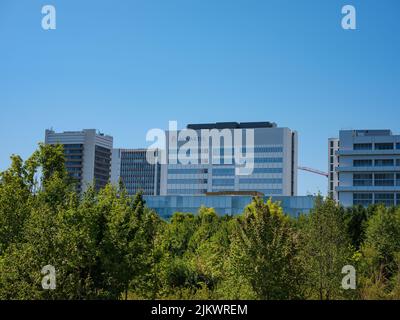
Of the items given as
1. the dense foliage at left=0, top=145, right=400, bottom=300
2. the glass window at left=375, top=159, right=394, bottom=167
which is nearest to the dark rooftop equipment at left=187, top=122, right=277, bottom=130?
the glass window at left=375, top=159, right=394, bottom=167

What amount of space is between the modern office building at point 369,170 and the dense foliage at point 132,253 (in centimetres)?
9217

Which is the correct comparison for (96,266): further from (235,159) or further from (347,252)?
(235,159)

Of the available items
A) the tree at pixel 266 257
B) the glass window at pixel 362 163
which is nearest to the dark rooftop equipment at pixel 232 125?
the glass window at pixel 362 163

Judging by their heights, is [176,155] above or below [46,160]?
above

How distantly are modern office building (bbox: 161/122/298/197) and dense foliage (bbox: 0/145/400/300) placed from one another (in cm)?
11015

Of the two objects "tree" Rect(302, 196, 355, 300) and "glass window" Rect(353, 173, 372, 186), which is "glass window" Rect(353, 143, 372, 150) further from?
"tree" Rect(302, 196, 355, 300)

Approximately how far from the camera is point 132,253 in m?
24.4

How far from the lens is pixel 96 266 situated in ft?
78.0

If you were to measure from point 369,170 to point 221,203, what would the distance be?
46.3 meters

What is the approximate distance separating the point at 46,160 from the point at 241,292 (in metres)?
18.7

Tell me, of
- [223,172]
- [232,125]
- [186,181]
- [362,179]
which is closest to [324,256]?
[362,179]

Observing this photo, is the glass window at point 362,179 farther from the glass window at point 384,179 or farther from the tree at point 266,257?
the tree at point 266,257

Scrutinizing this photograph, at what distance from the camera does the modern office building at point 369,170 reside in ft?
416
